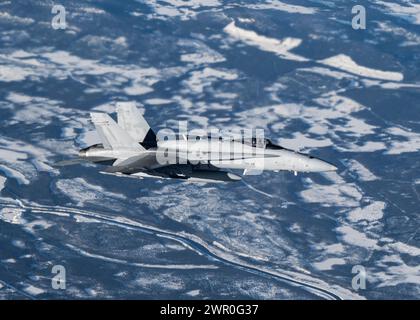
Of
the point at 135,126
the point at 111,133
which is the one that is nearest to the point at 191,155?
the point at 135,126

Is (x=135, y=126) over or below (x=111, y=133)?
below

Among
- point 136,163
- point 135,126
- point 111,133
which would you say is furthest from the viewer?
point 135,126

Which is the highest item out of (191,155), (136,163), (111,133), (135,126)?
(111,133)

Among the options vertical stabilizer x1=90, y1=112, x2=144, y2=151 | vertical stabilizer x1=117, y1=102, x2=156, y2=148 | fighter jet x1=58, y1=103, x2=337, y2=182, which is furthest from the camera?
vertical stabilizer x1=117, y1=102, x2=156, y2=148

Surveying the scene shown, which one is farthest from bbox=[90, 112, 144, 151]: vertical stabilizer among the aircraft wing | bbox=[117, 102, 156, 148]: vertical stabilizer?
bbox=[117, 102, 156, 148]: vertical stabilizer

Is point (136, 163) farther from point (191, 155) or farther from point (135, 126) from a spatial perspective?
point (135, 126)

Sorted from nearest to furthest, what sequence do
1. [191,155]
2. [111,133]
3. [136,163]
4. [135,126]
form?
[136,163]
[111,133]
[191,155]
[135,126]

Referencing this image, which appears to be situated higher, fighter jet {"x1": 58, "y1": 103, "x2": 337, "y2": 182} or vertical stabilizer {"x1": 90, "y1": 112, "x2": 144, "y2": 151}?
vertical stabilizer {"x1": 90, "y1": 112, "x2": 144, "y2": 151}

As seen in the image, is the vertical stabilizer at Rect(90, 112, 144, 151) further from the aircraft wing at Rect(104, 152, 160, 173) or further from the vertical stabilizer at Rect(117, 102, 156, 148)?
the vertical stabilizer at Rect(117, 102, 156, 148)

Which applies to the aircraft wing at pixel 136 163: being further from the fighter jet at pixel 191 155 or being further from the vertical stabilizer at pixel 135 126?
the vertical stabilizer at pixel 135 126
